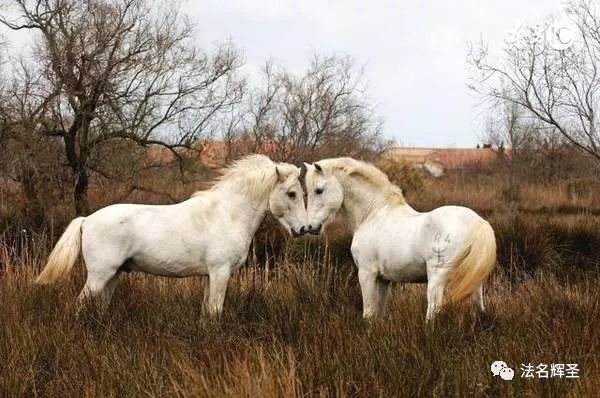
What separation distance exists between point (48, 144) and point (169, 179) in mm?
2692

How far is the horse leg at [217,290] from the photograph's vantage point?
182 inches

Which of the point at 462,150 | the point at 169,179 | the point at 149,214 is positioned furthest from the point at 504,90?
the point at 462,150

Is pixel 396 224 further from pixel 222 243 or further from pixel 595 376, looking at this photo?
pixel 595 376

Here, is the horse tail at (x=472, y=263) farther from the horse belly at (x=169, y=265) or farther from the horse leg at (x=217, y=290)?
the horse belly at (x=169, y=265)

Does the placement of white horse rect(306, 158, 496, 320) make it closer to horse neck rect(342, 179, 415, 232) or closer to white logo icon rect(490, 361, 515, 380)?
horse neck rect(342, 179, 415, 232)

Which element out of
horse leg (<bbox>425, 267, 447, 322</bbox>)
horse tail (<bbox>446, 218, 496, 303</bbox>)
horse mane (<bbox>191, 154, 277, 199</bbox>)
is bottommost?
horse leg (<bbox>425, 267, 447, 322</bbox>)

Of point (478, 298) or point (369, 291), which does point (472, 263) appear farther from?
point (369, 291)

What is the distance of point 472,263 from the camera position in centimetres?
404

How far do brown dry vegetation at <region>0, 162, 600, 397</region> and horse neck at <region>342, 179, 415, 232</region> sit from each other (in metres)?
0.71

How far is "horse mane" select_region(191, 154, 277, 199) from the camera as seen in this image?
4957 millimetres

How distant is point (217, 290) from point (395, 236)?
1.44 m

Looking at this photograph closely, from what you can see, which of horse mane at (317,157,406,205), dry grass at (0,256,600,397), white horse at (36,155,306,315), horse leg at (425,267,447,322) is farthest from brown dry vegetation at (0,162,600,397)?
horse mane at (317,157,406,205)

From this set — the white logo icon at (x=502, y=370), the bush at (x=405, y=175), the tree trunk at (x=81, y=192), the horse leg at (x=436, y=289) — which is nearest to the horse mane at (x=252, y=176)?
the horse leg at (x=436, y=289)

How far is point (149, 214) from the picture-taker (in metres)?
4.86
